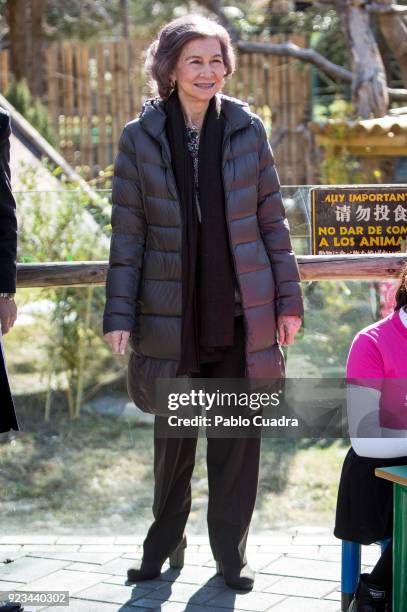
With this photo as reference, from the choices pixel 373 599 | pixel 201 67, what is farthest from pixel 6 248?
pixel 373 599

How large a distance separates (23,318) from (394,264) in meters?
3.52

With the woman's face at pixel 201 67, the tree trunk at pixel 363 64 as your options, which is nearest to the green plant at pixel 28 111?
the tree trunk at pixel 363 64

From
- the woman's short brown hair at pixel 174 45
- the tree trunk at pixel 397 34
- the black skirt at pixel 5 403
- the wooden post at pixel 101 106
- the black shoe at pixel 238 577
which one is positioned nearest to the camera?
the black skirt at pixel 5 403

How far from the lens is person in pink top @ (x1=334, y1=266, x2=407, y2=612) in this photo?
2939 mm

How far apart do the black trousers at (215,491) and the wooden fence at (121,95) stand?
9.84 meters

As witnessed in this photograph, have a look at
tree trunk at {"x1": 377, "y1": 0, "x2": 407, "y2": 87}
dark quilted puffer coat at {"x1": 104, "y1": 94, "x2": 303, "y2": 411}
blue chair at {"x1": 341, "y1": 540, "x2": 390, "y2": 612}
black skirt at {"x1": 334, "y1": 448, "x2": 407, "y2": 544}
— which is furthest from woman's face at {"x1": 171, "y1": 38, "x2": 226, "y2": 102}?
tree trunk at {"x1": 377, "y1": 0, "x2": 407, "y2": 87}

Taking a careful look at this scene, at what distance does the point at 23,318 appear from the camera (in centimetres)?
688

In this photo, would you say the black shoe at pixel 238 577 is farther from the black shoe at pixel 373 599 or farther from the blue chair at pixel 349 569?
the black shoe at pixel 373 599

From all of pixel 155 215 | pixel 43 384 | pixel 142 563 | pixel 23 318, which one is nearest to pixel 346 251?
pixel 155 215

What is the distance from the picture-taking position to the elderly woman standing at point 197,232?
342 cm

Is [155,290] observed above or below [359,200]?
below

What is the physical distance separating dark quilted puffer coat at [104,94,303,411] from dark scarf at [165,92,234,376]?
32 millimetres

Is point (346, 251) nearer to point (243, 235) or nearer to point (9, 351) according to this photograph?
point (243, 235)

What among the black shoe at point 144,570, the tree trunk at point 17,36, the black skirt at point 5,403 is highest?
the tree trunk at point 17,36
